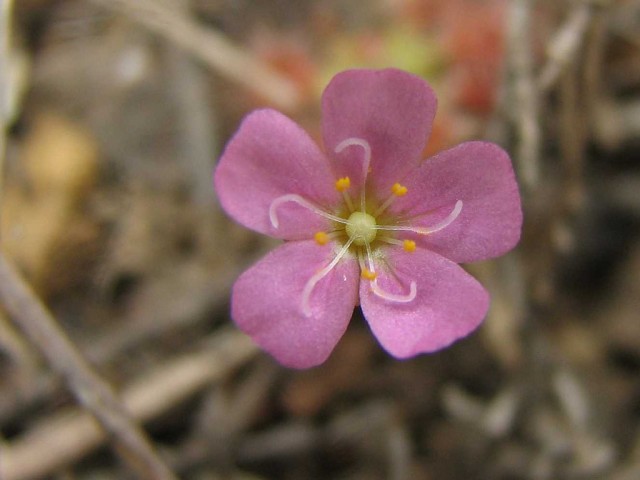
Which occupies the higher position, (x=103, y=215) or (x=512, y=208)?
(x=103, y=215)

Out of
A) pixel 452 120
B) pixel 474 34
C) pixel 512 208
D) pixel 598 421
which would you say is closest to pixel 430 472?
Answer: pixel 598 421

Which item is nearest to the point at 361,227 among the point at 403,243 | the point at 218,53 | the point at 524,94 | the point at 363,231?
the point at 363,231

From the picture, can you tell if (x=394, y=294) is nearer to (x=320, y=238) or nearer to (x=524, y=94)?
(x=320, y=238)

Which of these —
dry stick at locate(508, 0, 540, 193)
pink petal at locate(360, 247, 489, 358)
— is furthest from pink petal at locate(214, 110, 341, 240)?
dry stick at locate(508, 0, 540, 193)

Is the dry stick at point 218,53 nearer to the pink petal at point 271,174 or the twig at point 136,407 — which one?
the twig at point 136,407

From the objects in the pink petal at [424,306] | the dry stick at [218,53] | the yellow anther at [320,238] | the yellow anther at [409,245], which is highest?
the dry stick at [218,53]

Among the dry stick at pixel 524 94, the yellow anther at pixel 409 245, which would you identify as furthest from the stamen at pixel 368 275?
the dry stick at pixel 524 94

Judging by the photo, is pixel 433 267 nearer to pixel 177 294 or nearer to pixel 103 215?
pixel 177 294
